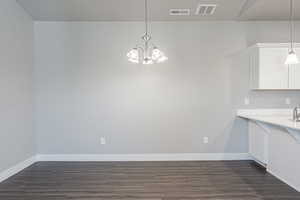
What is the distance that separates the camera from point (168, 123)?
14.4 feet

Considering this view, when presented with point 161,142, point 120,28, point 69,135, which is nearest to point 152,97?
point 161,142

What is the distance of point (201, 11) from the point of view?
4016 millimetres

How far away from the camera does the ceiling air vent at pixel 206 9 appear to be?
385 cm

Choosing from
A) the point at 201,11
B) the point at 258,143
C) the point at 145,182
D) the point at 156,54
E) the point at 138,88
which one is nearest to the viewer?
the point at 156,54

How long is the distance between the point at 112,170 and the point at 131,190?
0.90 metres

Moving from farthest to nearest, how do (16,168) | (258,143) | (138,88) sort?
(138,88) < (258,143) < (16,168)

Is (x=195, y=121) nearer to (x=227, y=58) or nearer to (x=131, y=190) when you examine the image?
(x=227, y=58)

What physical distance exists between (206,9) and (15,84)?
3.62 m

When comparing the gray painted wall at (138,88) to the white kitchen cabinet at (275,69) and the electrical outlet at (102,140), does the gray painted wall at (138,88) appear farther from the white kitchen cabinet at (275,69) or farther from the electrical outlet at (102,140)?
the white kitchen cabinet at (275,69)

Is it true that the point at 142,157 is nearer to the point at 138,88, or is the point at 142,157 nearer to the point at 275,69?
the point at 138,88

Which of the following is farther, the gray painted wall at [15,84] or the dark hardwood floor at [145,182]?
the gray painted wall at [15,84]

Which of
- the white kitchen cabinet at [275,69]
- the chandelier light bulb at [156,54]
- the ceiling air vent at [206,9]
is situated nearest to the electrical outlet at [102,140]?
the chandelier light bulb at [156,54]

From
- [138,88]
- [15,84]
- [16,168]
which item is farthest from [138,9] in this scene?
[16,168]

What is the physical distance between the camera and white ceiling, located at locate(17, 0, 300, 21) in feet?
12.5
